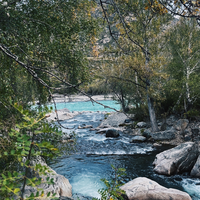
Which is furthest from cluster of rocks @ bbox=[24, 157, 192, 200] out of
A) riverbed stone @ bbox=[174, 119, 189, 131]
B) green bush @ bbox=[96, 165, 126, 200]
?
riverbed stone @ bbox=[174, 119, 189, 131]

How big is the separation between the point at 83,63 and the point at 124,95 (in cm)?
1319

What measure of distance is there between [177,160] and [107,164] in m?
2.82

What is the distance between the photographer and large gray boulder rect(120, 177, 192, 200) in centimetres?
480

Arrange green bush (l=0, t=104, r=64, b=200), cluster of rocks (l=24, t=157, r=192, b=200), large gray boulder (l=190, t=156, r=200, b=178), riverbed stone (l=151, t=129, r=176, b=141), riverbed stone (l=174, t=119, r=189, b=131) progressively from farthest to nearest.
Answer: riverbed stone (l=174, t=119, r=189, b=131) → riverbed stone (l=151, t=129, r=176, b=141) → large gray boulder (l=190, t=156, r=200, b=178) → cluster of rocks (l=24, t=157, r=192, b=200) → green bush (l=0, t=104, r=64, b=200)

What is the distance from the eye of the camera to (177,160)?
6836 mm

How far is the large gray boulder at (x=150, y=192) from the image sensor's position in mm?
4797

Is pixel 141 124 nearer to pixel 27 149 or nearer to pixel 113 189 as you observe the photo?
pixel 113 189

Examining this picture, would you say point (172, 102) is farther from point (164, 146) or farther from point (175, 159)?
point (175, 159)

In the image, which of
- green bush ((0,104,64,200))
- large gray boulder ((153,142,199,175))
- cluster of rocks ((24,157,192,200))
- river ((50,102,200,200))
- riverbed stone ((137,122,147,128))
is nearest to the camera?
green bush ((0,104,64,200))

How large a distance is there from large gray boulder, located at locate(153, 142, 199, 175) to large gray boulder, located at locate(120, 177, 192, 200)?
1676 mm

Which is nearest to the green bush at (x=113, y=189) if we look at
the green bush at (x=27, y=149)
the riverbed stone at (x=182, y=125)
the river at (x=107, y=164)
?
the green bush at (x=27, y=149)

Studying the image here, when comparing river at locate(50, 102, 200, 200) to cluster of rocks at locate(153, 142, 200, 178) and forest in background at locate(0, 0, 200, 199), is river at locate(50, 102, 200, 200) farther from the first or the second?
forest in background at locate(0, 0, 200, 199)

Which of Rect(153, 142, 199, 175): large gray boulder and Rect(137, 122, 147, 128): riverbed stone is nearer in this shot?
Rect(153, 142, 199, 175): large gray boulder

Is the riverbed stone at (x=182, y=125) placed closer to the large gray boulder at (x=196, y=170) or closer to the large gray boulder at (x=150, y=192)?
the large gray boulder at (x=196, y=170)
